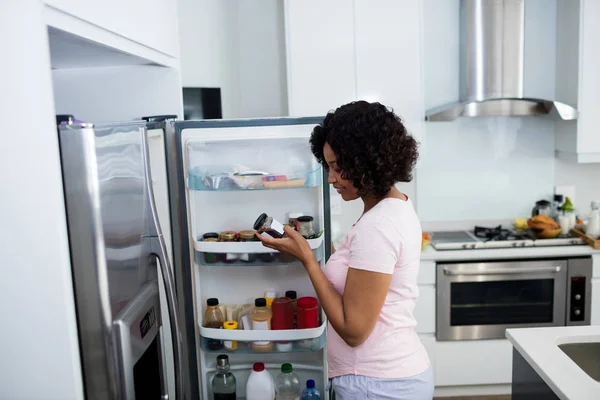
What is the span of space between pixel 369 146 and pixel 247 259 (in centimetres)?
79

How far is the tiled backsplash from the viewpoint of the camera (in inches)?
139

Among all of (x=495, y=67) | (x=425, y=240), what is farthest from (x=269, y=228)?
(x=495, y=67)

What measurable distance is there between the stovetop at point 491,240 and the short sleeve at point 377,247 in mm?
1854

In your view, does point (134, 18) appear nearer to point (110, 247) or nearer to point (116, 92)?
point (116, 92)

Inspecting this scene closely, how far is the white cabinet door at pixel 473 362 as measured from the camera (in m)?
3.15

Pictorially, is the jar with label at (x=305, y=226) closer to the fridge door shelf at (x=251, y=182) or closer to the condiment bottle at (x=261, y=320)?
the fridge door shelf at (x=251, y=182)

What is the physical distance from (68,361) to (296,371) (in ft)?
3.85

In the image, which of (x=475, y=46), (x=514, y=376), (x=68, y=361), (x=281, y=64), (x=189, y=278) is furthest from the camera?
(x=281, y=64)

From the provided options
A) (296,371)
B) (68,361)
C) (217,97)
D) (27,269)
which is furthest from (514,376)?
(217,97)

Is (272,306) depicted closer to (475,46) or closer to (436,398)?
(436,398)

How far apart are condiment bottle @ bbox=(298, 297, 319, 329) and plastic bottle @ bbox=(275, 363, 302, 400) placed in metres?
0.24

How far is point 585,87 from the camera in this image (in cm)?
313

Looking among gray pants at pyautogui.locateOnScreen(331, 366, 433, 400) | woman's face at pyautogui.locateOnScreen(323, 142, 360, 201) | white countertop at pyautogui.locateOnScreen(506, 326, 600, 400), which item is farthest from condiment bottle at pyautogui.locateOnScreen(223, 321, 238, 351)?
white countertop at pyautogui.locateOnScreen(506, 326, 600, 400)

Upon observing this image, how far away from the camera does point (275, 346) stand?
2.08 meters
